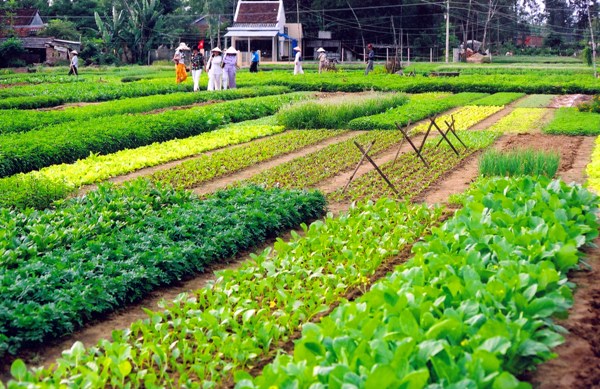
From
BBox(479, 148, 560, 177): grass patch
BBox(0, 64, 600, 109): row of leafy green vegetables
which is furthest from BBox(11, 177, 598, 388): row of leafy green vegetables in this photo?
BBox(0, 64, 600, 109): row of leafy green vegetables

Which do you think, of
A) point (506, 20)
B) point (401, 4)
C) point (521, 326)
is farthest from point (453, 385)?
point (506, 20)

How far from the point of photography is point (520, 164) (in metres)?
12.4

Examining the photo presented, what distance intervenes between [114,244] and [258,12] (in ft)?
184

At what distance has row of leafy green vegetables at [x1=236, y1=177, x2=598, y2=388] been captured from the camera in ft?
14.6

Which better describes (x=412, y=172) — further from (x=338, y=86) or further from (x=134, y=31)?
(x=134, y=31)

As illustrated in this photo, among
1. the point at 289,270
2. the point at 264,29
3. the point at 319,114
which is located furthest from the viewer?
the point at 264,29

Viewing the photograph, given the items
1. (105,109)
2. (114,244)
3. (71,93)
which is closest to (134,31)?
(71,93)

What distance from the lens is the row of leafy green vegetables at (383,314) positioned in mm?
4617

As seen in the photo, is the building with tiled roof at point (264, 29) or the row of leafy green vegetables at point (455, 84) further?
the building with tiled roof at point (264, 29)

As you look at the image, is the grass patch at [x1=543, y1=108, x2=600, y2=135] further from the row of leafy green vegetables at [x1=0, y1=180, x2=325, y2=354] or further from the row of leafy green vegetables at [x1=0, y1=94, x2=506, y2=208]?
the row of leafy green vegetables at [x1=0, y1=180, x2=325, y2=354]

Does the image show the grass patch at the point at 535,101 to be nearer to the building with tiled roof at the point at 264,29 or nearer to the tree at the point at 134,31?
the tree at the point at 134,31

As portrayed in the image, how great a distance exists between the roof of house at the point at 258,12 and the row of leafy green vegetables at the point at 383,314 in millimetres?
54166

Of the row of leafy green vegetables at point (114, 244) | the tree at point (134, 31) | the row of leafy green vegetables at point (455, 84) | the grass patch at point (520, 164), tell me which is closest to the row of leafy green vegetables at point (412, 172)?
the grass patch at point (520, 164)

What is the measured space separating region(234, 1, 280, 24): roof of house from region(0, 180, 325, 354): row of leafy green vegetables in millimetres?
52096
